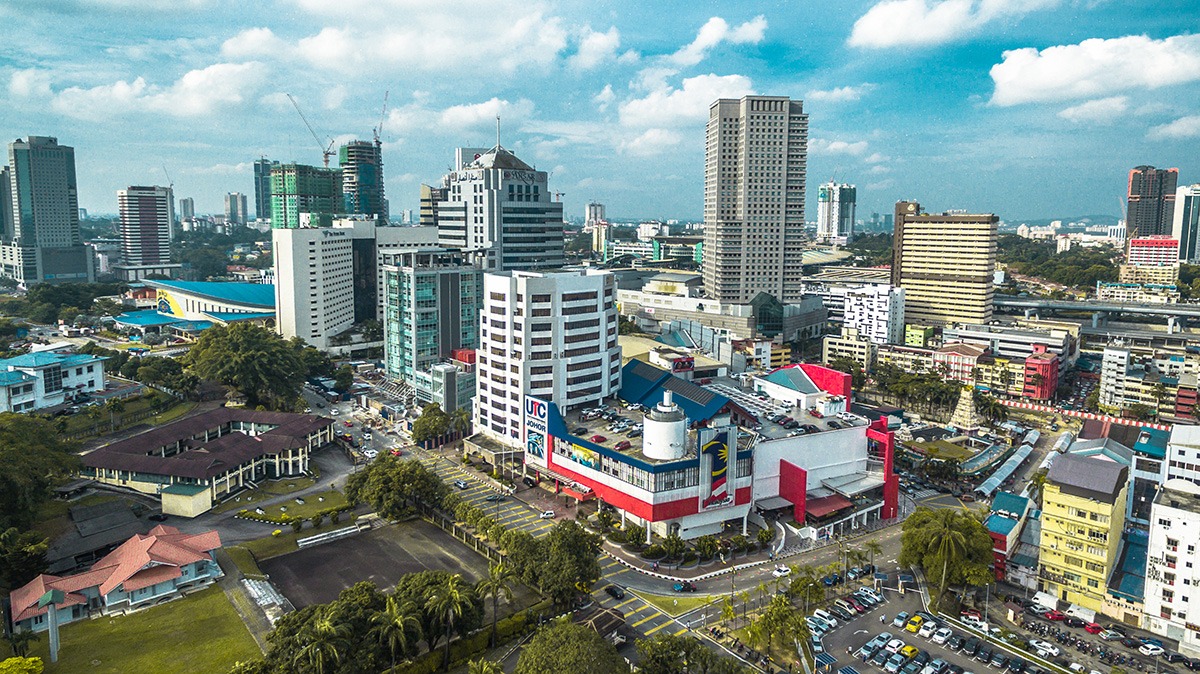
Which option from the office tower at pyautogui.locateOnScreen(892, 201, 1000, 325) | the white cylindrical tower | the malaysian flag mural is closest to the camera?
the malaysian flag mural

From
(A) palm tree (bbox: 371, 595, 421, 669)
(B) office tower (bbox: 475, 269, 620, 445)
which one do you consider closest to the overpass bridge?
(B) office tower (bbox: 475, 269, 620, 445)

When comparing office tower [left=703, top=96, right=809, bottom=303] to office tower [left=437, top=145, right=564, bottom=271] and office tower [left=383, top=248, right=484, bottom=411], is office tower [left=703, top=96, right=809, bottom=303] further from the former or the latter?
office tower [left=383, top=248, right=484, bottom=411]

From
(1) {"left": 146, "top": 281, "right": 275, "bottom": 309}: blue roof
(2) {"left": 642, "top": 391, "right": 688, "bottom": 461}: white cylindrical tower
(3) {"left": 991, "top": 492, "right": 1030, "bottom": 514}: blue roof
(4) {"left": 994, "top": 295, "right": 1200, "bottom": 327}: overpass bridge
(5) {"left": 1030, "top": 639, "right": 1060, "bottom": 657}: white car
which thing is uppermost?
(1) {"left": 146, "top": 281, "right": 275, "bottom": 309}: blue roof

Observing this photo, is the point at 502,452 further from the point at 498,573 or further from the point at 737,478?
the point at 498,573

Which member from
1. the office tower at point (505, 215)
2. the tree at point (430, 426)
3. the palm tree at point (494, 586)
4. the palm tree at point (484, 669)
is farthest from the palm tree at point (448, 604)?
the office tower at point (505, 215)

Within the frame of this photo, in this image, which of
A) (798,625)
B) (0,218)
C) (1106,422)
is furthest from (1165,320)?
(0,218)

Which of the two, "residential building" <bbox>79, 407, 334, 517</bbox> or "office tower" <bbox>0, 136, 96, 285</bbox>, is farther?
"office tower" <bbox>0, 136, 96, 285</bbox>

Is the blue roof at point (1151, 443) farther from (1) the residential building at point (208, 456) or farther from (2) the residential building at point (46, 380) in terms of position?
(2) the residential building at point (46, 380)
